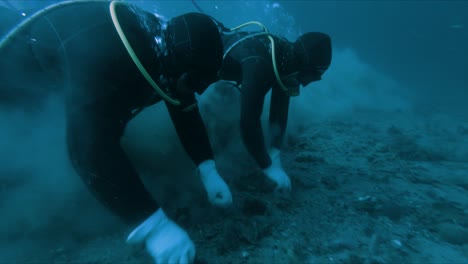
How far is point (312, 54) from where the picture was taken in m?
Result: 2.79

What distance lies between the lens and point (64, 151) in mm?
2551

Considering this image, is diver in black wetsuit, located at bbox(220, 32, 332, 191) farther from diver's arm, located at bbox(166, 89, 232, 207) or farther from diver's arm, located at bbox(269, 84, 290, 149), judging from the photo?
diver's arm, located at bbox(166, 89, 232, 207)

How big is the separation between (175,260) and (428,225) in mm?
2174

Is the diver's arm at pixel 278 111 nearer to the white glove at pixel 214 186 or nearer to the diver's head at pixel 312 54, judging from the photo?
the diver's head at pixel 312 54

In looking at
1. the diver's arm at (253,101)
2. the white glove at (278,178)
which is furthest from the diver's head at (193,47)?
the white glove at (278,178)

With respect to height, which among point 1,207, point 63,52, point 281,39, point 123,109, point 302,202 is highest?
point 281,39

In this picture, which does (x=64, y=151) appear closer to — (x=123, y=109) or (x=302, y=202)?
(x=123, y=109)

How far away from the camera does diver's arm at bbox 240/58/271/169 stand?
2.43 metres

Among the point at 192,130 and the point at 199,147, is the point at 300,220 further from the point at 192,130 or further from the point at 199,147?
the point at 192,130

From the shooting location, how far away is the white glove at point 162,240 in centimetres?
137

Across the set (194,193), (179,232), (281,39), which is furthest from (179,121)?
(281,39)

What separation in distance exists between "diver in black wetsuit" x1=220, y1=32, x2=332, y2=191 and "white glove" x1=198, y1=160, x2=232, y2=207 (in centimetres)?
46

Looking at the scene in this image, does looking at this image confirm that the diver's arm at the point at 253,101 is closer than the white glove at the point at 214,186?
No

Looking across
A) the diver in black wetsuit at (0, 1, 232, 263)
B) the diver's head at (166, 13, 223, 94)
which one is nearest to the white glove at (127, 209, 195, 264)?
the diver in black wetsuit at (0, 1, 232, 263)
